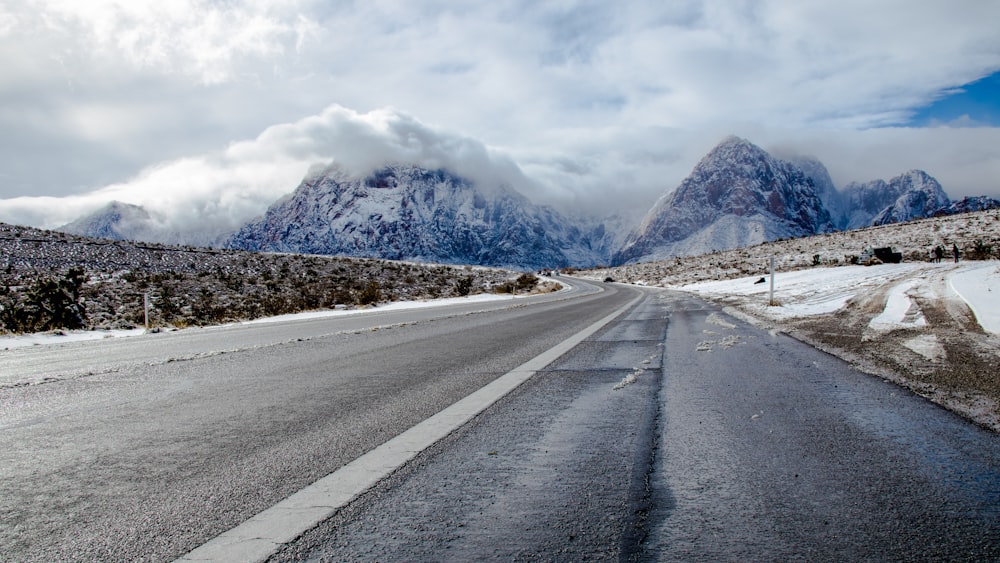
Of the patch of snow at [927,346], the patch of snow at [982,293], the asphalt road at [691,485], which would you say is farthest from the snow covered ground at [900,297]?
the asphalt road at [691,485]

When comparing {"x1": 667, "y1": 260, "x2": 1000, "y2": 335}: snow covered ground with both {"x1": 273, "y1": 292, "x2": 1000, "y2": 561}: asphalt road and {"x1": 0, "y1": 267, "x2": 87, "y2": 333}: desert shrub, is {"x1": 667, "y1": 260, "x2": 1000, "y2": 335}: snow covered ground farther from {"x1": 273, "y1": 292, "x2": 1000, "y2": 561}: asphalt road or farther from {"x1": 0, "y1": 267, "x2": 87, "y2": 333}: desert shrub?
{"x1": 0, "y1": 267, "x2": 87, "y2": 333}: desert shrub

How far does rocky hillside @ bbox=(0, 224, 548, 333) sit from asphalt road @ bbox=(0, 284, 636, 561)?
34.8 feet

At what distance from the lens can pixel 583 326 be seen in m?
11.0

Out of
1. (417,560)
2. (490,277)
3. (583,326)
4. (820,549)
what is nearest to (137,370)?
(417,560)

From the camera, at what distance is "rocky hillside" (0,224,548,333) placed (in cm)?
1902

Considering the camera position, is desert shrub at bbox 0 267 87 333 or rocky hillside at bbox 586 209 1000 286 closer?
desert shrub at bbox 0 267 87 333

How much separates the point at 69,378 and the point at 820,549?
6.28 meters

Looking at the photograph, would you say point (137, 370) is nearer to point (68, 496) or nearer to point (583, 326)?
point (68, 496)

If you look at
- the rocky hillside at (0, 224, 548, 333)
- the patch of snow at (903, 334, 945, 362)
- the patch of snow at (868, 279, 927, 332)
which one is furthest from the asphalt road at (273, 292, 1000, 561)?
the rocky hillside at (0, 224, 548, 333)

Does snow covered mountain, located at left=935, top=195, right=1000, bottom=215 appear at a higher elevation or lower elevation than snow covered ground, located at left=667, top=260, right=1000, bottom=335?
higher

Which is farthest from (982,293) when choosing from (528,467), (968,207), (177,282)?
(968,207)

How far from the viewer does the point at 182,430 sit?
3338 millimetres

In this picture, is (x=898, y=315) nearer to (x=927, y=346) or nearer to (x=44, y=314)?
(x=927, y=346)

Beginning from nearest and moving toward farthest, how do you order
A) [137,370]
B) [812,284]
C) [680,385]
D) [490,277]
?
1. [680,385]
2. [137,370]
3. [812,284]
4. [490,277]
